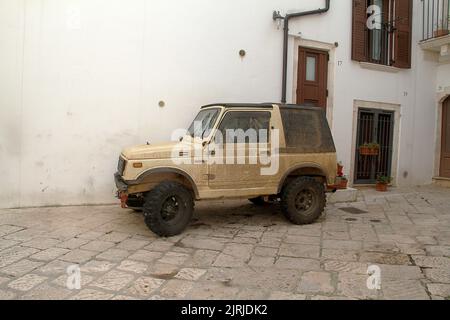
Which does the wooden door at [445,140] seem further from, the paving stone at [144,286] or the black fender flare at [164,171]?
the paving stone at [144,286]

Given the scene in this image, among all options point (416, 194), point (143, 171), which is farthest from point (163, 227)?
point (416, 194)

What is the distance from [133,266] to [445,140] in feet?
32.5

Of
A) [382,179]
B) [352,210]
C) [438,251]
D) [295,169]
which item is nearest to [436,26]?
[382,179]

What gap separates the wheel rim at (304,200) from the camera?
584cm

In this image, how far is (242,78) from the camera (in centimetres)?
794

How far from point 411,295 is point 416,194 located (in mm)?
6220

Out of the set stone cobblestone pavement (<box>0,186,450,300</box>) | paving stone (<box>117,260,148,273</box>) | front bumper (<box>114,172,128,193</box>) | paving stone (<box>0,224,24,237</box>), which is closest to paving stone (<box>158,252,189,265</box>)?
stone cobblestone pavement (<box>0,186,450,300</box>)

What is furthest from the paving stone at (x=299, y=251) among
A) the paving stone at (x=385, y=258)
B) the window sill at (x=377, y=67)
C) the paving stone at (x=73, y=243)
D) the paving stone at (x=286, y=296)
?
the window sill at (x=377, y=67)

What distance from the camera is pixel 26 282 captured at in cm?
361

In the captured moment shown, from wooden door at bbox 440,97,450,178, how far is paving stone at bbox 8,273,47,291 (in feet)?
34.6

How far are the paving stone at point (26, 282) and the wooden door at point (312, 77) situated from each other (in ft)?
21.8

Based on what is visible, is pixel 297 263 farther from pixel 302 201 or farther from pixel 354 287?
pixel 302 201

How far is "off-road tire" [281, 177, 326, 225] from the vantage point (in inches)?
224

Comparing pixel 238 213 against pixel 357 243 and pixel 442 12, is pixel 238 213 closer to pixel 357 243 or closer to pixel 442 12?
pixel 357 243
